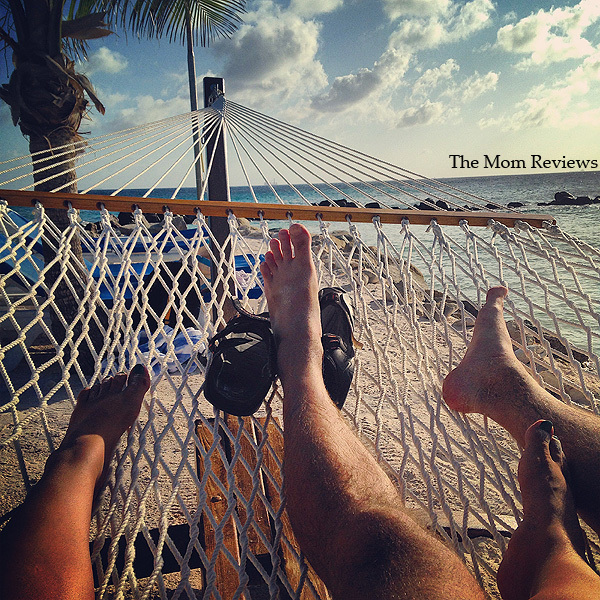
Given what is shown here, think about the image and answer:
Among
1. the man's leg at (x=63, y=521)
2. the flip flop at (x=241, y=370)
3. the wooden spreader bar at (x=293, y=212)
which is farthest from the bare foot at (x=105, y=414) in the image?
the wooden spreader bar at (x=293, y=212)

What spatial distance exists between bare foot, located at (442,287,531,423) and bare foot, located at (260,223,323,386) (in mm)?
280

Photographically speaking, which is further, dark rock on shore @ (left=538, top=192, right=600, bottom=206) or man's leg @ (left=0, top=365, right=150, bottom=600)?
dark rock on shore @ (left=538, top=192, right=600, bottom=206)

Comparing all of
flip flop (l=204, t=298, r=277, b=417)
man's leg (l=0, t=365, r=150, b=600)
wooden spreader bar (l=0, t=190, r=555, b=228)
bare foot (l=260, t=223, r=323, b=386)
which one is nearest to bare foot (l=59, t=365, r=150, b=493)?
man's leg (l=0, t=365, r=150, b=600)

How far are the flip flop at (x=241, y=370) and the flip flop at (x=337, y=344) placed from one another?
0.12 m

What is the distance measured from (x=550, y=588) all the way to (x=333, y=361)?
50cm

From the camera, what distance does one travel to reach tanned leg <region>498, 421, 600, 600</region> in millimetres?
418

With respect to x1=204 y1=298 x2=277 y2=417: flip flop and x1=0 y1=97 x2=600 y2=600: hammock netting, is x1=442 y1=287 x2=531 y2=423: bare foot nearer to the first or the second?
x1=0 y1=97 x2=600 y2=600: hammock netting

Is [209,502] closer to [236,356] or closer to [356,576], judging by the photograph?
[236,356]

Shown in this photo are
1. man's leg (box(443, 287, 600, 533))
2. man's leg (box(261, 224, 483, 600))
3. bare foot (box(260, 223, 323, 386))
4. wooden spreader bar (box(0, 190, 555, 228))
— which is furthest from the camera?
wooden spreader bar (box(0, 190, 555, 228))

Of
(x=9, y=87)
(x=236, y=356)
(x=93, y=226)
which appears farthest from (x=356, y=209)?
(x=93, y=226)

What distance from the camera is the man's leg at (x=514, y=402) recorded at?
1.84 ft

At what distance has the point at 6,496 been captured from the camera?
1.18 m

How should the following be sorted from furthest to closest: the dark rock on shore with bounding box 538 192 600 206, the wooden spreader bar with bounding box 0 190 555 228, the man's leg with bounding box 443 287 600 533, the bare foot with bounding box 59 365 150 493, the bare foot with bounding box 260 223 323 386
→ the dark rock on shore with bounding box 538 192 600 206, the wooden spreader bar with bounding box 0 190 555 228, the bare foot with bounding box 260 223 323 386, the bare foot with bounding box 59 365 150 493, the man's leg with bounding box 443 287 600 533

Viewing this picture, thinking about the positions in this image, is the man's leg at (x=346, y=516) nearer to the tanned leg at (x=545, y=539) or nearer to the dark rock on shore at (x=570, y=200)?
the tanned leg at (x=545, y=539)
